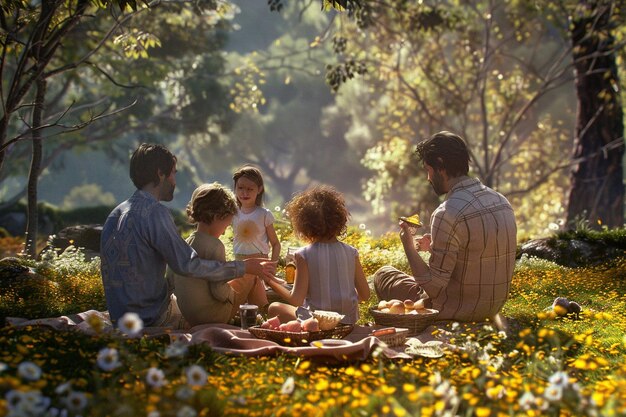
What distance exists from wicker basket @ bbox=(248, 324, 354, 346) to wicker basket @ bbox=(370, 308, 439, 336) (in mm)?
829

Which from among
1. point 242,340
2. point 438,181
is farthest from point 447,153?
point 242,340

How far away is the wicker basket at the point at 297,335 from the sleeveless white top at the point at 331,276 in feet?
1.11

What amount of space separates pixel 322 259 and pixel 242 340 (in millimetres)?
1128

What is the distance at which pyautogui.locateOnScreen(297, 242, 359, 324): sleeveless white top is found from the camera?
714 centimetres

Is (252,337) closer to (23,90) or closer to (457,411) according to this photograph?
(457,411)

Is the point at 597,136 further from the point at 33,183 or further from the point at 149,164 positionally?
the point at 149,164

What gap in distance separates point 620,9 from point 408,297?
11768 millimetres

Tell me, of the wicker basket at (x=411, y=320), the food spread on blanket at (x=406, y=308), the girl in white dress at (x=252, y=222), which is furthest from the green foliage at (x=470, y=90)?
the wicker basket at (x=411, y=320)

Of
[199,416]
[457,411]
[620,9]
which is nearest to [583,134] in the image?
[620,9]

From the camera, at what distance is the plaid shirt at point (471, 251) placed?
7.39m

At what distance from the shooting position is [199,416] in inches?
176

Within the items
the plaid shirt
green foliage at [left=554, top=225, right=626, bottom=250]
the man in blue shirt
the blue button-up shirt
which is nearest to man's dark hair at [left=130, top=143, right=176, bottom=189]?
the man in blue shirt

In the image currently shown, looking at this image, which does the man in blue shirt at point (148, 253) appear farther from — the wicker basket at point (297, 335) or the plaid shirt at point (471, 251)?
the plaid shirt at point (471, 251)

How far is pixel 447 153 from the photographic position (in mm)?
7480
